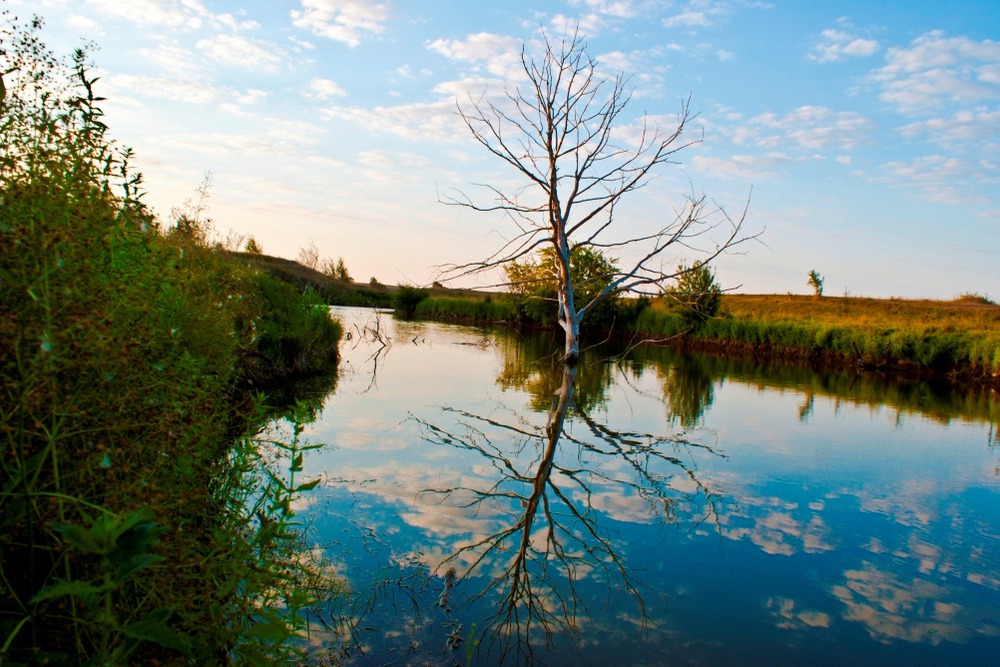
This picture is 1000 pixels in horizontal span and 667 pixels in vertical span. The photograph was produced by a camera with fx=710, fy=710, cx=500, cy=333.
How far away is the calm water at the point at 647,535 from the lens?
4191mm

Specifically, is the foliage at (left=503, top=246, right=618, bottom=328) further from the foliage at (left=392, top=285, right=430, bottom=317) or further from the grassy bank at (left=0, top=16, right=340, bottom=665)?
the grassy bank at (left=0, top=16, right=340, bottom=665)

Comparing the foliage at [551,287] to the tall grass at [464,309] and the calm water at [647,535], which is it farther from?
the calm water at [647,535]

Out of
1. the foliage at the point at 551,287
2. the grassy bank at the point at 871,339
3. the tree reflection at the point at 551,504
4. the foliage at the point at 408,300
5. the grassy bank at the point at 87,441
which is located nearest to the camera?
the grassy bank at the point at 87,441

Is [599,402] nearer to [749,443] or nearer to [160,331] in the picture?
[749,443]

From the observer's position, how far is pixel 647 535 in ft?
19.9

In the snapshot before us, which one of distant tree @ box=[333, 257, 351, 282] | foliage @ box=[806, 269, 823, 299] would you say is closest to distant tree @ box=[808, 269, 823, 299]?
foliage @ box=[806, 269, 823, 299]

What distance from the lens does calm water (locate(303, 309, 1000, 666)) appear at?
13.8ft

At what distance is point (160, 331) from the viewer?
320cm

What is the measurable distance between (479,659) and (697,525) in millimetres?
3237

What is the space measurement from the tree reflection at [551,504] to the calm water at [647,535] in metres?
0.03

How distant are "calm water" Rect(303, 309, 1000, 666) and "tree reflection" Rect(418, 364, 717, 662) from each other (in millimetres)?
25

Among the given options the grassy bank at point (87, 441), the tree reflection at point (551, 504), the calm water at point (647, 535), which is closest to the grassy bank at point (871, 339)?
the calm water at point (647, 535)

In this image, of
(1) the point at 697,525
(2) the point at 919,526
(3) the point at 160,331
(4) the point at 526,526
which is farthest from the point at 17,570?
(2) the point at 919,526

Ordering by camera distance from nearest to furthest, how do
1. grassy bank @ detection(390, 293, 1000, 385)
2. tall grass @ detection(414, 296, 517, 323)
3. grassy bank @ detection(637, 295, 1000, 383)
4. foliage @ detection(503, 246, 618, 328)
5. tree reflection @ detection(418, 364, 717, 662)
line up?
tree reflection @ detection(418, 364, 717, 662) < grassy bank @ detection(637, 295, 1000, 383) < grassy bank @ detection(390, 293, 1000, 385) < foliage @ detection(503, 246, 618, 328) < tall grass @ detection(414, 296, 517, 323)
